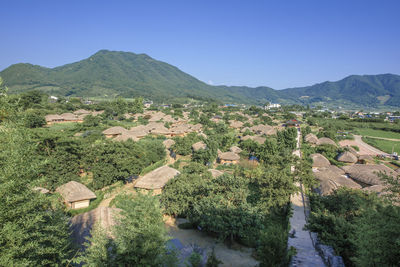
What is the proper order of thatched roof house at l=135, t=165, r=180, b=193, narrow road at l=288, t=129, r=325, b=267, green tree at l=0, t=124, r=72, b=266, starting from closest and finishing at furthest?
green tree at l=0, t=124, r=72, b=266
narrow road at l=288, t=129, r=325, b=267
thatched roof house at l=135, t=165, r=180, b=193

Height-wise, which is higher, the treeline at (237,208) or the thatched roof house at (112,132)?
the thatched roof house at (112,132)

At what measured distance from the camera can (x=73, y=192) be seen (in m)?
14.5

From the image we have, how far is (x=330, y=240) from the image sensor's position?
922 cm

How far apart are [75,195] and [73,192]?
13.6 inches

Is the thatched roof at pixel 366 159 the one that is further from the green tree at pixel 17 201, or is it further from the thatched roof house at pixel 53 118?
the thatched roof house at pixel 53 118

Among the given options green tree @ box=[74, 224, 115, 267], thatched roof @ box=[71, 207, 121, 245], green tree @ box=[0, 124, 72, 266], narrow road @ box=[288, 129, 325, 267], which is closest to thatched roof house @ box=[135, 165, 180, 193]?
thatched roof @ box=[71, 207, 121, 245]

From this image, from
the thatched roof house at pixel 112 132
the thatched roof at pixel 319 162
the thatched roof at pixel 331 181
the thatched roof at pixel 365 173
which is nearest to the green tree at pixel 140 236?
the thatched roof at pixel 331 181

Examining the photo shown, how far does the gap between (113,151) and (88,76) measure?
162548mm

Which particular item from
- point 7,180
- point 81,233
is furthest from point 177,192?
point 7,180

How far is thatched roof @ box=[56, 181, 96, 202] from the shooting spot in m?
14.2

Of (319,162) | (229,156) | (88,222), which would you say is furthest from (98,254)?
(319,162)

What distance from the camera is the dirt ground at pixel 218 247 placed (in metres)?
10.1

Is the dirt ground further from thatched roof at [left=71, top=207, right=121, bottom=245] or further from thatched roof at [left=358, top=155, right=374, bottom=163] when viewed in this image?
thatched roof at [left=358, top=155, right=374, bottom=163]

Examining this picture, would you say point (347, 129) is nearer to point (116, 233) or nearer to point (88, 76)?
point (116, 233)
